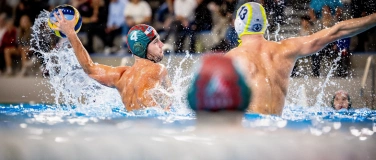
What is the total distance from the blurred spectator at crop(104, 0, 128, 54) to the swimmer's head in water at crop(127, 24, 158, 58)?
478cm

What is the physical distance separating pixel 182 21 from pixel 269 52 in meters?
5.12

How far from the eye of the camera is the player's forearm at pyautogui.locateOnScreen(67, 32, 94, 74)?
493 cm

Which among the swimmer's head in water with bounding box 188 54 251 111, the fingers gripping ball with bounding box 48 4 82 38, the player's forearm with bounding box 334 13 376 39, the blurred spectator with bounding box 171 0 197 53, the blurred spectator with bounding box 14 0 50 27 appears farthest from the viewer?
the blurred spectator with bounding box 14 0 50 27

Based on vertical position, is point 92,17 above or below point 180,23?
above

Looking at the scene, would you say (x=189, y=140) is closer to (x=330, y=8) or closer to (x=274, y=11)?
(x=330, y=8)

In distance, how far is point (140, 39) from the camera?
4.93m

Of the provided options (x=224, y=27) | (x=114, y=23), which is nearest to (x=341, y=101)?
(x=224, y=27)

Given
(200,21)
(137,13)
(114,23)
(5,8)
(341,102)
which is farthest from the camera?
(5,8)

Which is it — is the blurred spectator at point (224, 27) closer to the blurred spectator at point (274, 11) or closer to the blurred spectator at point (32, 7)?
the blurred spectator at point (274, 11)

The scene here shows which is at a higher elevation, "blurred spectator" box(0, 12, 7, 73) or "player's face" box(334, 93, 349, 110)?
"blurred spectator" box(0, 12, 7, 73)

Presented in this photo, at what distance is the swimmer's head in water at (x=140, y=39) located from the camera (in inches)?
193

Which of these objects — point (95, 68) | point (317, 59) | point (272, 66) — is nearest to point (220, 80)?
point (272, 66)

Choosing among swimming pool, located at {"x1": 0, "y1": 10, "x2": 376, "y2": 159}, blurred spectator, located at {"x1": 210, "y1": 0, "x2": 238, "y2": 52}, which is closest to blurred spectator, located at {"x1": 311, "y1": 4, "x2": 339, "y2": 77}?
blurred spectator, located at {"x1": 210, "y1": 0, "x2": 238, "y2": 52}

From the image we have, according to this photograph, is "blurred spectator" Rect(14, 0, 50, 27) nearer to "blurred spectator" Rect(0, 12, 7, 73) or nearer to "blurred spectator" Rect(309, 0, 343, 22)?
"blurred spectator" Rect(0, 12, 7, 73)
